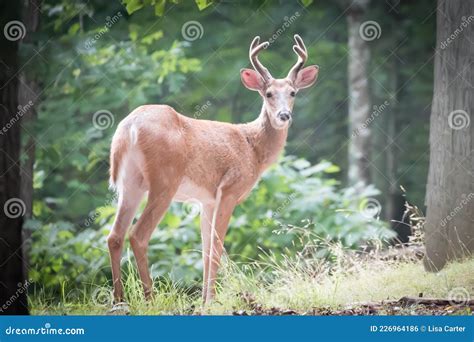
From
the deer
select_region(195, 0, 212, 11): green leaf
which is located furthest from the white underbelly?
select_region(195, 0, 212, 11): green leaf

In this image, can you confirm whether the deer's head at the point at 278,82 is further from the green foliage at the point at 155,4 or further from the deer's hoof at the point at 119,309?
the deer's hoof at the point at 119,309

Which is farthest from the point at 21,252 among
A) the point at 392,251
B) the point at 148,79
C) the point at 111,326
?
the point at 392,251

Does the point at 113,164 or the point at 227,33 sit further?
the point at 227,33

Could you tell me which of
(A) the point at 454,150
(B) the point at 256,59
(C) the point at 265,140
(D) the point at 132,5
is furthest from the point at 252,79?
(A) the point at 454,150

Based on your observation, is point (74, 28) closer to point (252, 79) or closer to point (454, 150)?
point (252, 79)

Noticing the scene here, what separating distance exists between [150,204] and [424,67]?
10.6 ft

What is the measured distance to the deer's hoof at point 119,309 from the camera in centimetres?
540

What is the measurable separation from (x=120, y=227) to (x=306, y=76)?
1.63 m

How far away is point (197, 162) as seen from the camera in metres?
5.85

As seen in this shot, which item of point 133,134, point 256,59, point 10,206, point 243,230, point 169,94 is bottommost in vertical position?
point 243,230

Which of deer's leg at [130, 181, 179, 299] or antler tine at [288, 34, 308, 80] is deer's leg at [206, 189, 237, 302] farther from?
antler tine at [288, 34, 308, 80]

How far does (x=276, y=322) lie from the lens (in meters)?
5.30

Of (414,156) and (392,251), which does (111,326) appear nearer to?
(392,251)

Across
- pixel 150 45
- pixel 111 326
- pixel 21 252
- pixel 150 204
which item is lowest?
pixel 111 326
